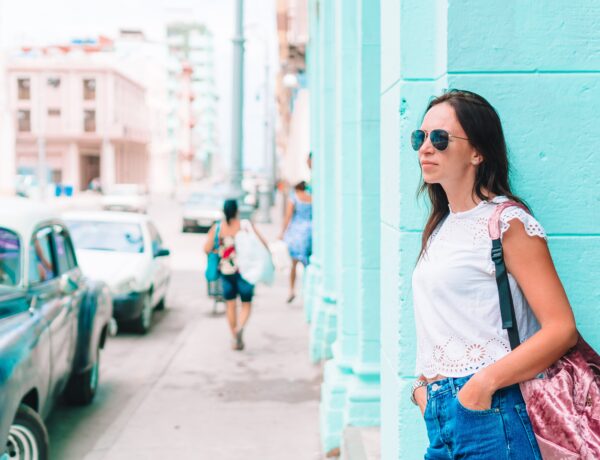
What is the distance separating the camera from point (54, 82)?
75375 millimetres

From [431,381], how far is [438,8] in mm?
1406

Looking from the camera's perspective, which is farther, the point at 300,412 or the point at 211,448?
the point at 300,412

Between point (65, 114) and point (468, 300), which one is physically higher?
point (65, 114)

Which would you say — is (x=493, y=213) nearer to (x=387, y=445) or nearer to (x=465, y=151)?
(x=465, y=151)

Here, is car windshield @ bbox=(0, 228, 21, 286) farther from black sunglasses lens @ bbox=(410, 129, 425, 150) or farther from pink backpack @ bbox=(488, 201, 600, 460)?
pink backpack @ bbox=(488, 201, 600, 460)

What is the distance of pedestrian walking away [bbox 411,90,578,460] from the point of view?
6.53ft

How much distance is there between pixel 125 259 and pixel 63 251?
364 cm

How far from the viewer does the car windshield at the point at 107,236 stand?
1036 centimetres

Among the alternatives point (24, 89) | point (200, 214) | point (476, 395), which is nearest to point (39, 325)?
point (476, 395)

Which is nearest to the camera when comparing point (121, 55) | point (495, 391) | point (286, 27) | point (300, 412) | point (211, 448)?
point (495, 391)

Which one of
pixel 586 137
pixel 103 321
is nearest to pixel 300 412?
pixel 103 321

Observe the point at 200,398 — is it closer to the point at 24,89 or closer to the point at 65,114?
the point at 65,114

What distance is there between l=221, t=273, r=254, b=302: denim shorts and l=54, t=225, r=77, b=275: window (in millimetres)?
2413

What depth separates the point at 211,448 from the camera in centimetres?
563
